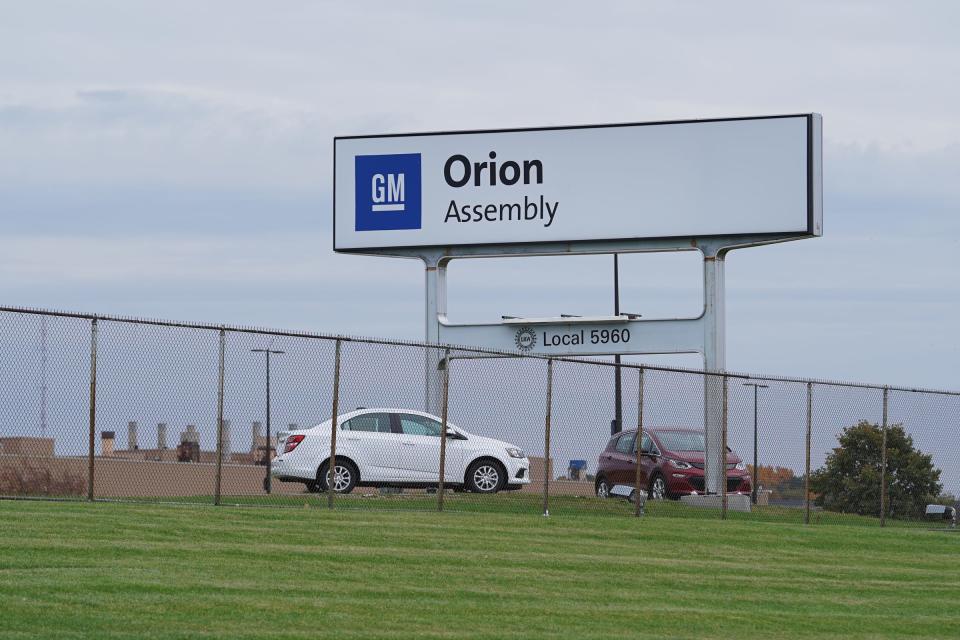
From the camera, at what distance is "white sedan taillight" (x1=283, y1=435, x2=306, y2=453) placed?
2136cm

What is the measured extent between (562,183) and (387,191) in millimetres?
3698

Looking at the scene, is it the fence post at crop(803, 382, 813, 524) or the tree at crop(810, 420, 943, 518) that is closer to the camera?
the fence post at crop(803, 382, 813, 524)

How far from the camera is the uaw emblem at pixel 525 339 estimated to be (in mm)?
31953

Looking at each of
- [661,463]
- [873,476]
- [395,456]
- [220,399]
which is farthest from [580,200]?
[220,399]

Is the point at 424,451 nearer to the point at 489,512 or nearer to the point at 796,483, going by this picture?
the point at 489,512

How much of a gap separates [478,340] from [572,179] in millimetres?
3886

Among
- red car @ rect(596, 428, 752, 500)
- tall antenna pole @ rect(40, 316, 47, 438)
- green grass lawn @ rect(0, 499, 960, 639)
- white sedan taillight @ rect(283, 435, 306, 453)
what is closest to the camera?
green grass lawn @ rect(0, 499, 960, 639)

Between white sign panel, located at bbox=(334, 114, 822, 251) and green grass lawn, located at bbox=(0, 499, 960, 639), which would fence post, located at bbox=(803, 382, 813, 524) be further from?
white sign panel, located at bbox=(334, 114, 822, 251)

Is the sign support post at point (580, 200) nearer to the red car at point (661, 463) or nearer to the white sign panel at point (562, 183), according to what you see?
the white sign panel at point (562, 183)

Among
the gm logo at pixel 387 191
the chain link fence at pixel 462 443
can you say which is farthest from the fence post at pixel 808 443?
the gm logo at pixel 387 191

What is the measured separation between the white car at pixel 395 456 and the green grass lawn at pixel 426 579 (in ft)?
9.57

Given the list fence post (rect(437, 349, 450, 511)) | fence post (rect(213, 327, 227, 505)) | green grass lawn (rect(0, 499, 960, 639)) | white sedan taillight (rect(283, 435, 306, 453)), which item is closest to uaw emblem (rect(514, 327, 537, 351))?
white sedan taillight (rect(283, 435, 306, 453))

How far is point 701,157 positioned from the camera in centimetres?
3200

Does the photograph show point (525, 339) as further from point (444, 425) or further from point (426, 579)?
point (426, 579)
